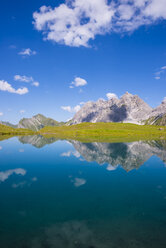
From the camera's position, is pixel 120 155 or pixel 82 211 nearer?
pixel 82 211

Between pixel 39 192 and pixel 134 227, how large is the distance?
14.0 metres

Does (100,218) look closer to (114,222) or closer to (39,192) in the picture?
(114,222)

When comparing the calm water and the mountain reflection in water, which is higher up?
the mountain reflection in water

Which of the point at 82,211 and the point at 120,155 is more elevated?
the point at 120,155

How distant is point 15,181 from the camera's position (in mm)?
29359

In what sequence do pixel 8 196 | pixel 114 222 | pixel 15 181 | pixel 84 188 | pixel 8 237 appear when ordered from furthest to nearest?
pixel 15 181 → pixel 84 188 → pixel 8 196 → pixel 114 222 → pixel 8 237

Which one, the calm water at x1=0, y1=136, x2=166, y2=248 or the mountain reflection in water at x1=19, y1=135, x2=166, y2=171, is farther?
the mountain reflection in water at x1=19, y1=135, x2=166, y2=171

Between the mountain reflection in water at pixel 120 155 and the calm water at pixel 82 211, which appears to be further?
the mountain reflection in water at pixel 120 155

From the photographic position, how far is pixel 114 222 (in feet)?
52.2

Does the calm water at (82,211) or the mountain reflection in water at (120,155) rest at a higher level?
the mountain reflection in water at (120,155)

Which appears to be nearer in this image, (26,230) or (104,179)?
(26,230)

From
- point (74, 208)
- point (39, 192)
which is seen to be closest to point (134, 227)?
point (74, 208)

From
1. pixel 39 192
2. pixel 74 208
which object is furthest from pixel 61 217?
pixel 39 192

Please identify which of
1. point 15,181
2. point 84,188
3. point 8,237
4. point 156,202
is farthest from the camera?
point 15,181
